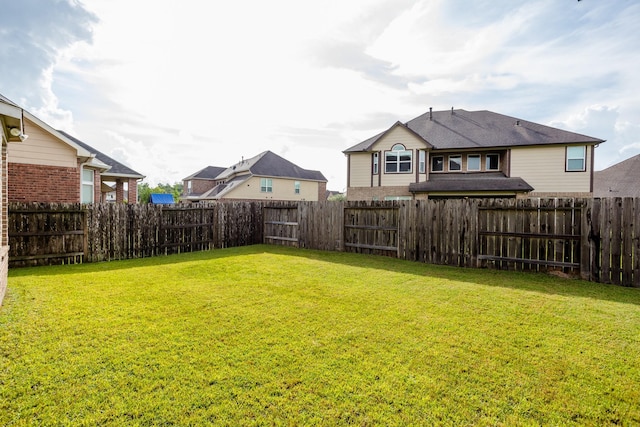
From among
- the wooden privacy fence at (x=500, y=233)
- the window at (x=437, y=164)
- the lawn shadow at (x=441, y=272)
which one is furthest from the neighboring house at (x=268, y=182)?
the lawn shadow at (x=441, y=272)

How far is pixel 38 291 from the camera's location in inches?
227

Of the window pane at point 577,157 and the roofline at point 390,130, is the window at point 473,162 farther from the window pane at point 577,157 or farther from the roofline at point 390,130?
the window pane at point 577,157

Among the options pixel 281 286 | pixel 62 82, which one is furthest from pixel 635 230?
pixel 62 82

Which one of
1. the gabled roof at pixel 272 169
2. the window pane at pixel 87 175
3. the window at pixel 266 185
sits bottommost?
the window pane at pixel 87 175

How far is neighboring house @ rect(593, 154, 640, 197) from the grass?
30.9m

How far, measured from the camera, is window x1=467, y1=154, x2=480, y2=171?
21.0m

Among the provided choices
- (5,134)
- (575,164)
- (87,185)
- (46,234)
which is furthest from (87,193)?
(575,164)

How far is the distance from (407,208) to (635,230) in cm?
498

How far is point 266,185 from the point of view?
36.6 meters

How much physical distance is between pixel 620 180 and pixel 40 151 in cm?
4220

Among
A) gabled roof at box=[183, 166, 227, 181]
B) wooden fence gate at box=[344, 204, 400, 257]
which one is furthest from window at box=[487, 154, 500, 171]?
gabled roof at box=[183, 166, 227, 181]

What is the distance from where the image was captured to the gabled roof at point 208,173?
4550cm

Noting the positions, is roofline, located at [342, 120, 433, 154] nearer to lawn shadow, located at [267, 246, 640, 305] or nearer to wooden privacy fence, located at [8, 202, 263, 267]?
wooden privacy fence, located at [8, 202, 263, 267]

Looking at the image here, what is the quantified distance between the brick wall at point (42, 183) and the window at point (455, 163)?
65.4ft
